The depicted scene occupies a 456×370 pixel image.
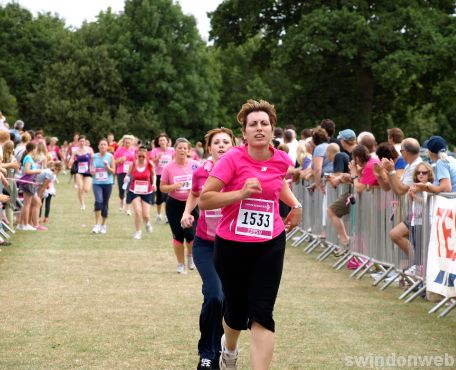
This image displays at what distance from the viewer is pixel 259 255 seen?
6.78 meters

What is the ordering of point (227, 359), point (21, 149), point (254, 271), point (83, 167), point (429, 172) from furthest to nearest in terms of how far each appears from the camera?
point (83, 167), point (21, 149), point (429, 172), point (227, 359), point (254, 271)

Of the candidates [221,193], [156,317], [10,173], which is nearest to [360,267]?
[156,317]

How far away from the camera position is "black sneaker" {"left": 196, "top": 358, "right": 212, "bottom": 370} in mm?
7816

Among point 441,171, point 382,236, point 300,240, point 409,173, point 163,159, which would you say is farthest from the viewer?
point 163,159

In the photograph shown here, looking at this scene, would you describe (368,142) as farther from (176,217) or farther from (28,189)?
(28,189)

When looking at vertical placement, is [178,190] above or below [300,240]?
above

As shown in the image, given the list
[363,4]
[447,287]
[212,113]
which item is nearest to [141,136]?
[212,113]

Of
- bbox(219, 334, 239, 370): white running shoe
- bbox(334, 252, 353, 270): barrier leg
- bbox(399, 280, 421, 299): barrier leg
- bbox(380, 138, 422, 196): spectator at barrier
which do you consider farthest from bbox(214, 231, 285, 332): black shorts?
bbox(334, 252, 353, 270): barrier leg

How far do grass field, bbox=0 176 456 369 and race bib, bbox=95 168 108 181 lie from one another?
419 centimetres

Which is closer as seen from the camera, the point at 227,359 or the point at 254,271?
the point at 254,271

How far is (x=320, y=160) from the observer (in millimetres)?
17266

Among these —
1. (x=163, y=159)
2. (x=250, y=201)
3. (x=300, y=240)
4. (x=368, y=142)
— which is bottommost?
(x=300, y=240)

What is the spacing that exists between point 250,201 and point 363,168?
759 centimetres

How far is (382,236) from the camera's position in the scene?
1316 cm
